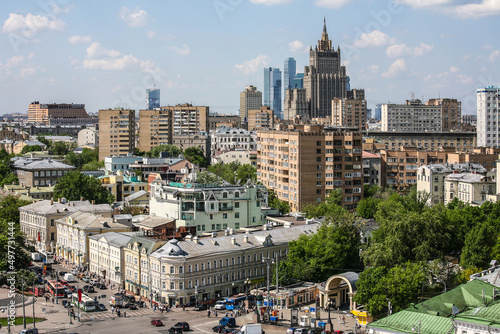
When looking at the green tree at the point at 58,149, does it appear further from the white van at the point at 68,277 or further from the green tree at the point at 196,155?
the white van at the point at 68,277

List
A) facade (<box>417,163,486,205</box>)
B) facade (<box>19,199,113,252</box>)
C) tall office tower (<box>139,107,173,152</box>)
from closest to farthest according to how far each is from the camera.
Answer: facade (<box>19,199,113,252</box>) → facade (<box>417,163,486,205</box>) → tall office tower (<box>139,107,173,152</box>)

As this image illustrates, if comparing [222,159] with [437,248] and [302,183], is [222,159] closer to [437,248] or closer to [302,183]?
[302,183]

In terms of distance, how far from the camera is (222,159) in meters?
159

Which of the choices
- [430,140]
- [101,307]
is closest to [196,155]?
[430,140]

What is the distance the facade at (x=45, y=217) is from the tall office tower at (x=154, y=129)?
92049 millimetres

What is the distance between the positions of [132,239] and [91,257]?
10282 mm

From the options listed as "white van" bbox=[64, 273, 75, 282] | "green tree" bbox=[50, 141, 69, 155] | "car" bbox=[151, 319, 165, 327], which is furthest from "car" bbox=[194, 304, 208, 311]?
"green tree" bbox=[50, 141, 69, 155]

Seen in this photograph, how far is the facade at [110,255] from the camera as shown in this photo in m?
68.3

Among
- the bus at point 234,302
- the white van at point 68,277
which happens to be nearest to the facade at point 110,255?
the white van at point 68,277

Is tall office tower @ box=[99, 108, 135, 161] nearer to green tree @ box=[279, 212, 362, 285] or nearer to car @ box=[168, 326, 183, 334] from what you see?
green tree @ box=[279, 212, 362, 285]

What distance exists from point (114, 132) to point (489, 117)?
85.8 metres

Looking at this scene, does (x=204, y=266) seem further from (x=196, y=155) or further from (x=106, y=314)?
(x=196, y=155)

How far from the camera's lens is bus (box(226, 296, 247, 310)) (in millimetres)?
59381

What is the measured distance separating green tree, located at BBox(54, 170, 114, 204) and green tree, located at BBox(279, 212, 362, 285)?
46.5 metres
